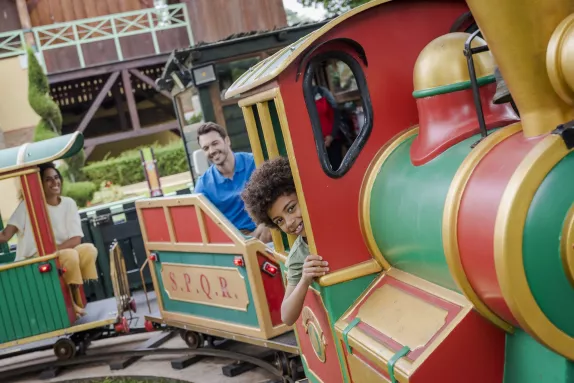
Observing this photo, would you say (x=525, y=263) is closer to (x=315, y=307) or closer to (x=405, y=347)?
(x=405, y=347)

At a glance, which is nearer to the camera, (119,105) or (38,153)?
(38,153)

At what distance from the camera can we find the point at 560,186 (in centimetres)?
189

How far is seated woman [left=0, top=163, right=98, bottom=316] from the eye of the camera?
247 inches

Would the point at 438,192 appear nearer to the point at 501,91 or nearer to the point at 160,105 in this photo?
the point at 501,91

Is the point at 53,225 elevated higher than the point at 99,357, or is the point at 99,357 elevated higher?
the point at 53,225

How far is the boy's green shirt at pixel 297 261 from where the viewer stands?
3113 mm

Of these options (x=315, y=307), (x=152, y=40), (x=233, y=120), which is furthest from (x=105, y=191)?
(x=315, y=307)

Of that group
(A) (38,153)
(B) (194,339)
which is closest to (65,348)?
(B) (194,339)

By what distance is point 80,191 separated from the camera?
16.9 m

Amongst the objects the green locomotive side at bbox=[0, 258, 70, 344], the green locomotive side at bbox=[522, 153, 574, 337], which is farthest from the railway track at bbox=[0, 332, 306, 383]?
the green locomotive side at bbox=[522, 153, 574, 337]

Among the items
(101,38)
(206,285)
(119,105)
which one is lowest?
(206,285)

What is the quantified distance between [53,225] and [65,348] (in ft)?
4.08

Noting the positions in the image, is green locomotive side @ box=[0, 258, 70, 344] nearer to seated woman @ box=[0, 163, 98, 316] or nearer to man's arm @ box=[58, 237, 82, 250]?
seated woman @ box=[0, 163, 98, 316]

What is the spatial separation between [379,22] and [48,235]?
14.2 feet
